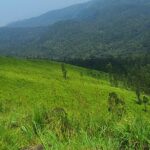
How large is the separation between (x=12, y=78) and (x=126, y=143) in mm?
154003

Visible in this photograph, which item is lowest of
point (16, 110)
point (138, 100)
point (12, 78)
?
point (138, 100)

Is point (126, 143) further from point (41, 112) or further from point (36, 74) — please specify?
point (36, 74)

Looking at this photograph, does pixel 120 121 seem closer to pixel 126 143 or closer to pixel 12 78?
pixel 126 143

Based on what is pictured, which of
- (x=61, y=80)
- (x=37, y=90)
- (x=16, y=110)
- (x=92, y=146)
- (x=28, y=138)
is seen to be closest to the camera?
(x=92, y=146)

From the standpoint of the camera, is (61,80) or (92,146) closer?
(92,146)

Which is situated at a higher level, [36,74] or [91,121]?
[91,121]

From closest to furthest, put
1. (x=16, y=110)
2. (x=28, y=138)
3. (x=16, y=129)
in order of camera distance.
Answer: (x=28, y=138) < (x=16, y=129) < (x=16, y=110)

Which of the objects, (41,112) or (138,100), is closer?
(41,112)

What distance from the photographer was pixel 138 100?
6526 inches

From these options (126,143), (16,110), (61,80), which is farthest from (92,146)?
(61,80)

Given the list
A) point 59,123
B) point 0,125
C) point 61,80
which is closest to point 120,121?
point 59,123

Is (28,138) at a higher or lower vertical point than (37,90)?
higher

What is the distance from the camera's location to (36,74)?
191500mm

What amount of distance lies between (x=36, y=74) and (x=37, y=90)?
115ft
